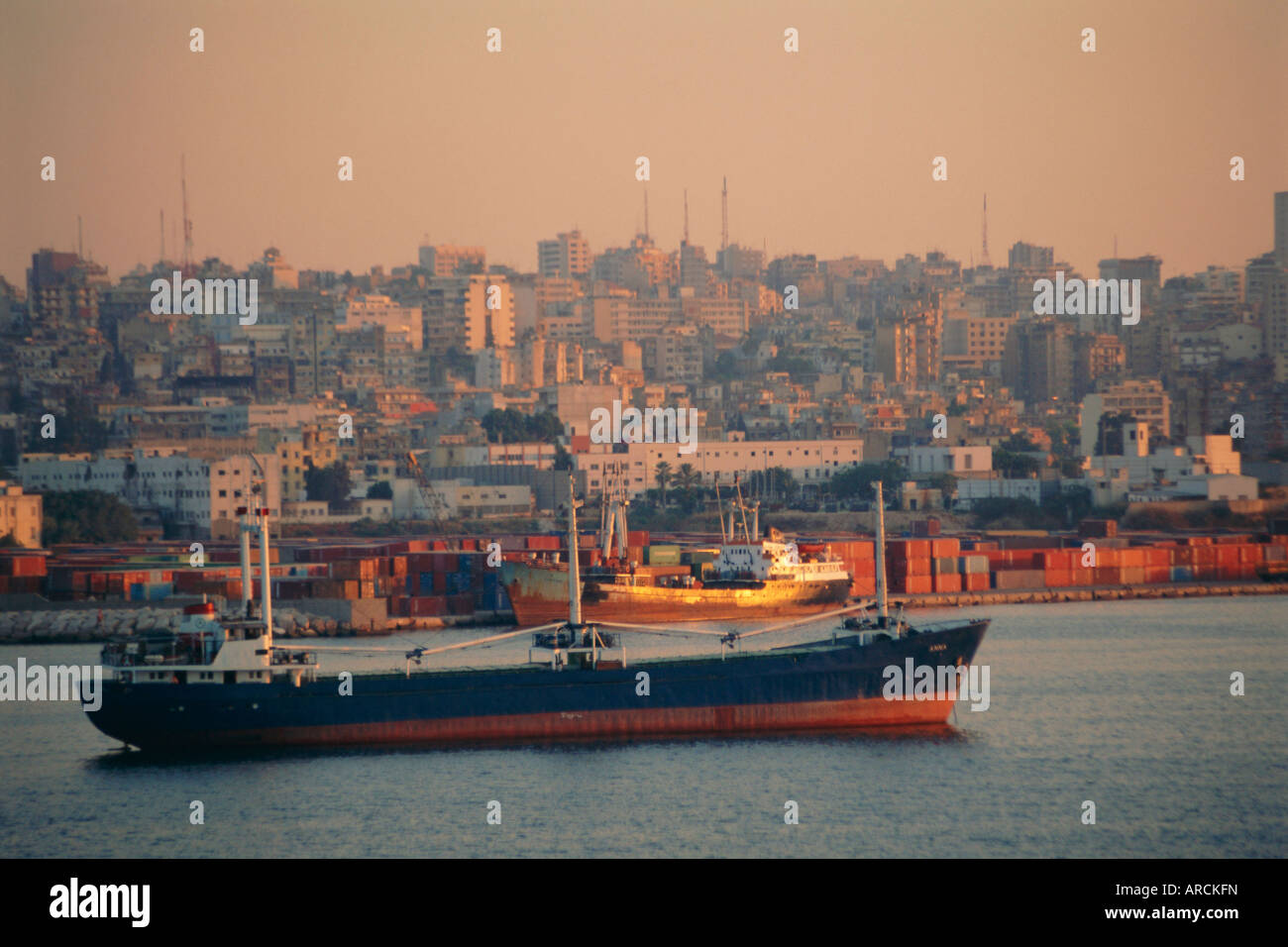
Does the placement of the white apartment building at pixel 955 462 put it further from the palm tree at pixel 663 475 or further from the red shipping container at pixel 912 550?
the red shipping container at pixel 912 550

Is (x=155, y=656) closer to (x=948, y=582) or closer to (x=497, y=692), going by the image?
(x=497, y=692)

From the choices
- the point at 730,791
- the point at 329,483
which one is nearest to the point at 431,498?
the point at 329,483

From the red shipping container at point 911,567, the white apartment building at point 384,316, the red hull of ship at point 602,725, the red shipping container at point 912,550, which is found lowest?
the red hull of ship at point 602,725

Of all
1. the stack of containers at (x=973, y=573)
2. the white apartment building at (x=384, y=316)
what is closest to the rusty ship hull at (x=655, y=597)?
the stack of containers at (x=973, y=573)

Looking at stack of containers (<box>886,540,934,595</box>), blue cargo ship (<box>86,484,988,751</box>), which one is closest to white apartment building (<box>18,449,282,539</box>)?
stack of containers (<box>886,540,934,595</box>)

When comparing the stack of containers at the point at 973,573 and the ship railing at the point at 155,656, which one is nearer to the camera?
the ship railing at the point at 155,656

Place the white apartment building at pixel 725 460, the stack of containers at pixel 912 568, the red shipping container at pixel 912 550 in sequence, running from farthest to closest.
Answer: the white apartment building at pixel 725 460 → the red shipping container at pixel 912 550 → the stack of containers at pixel 912 568
